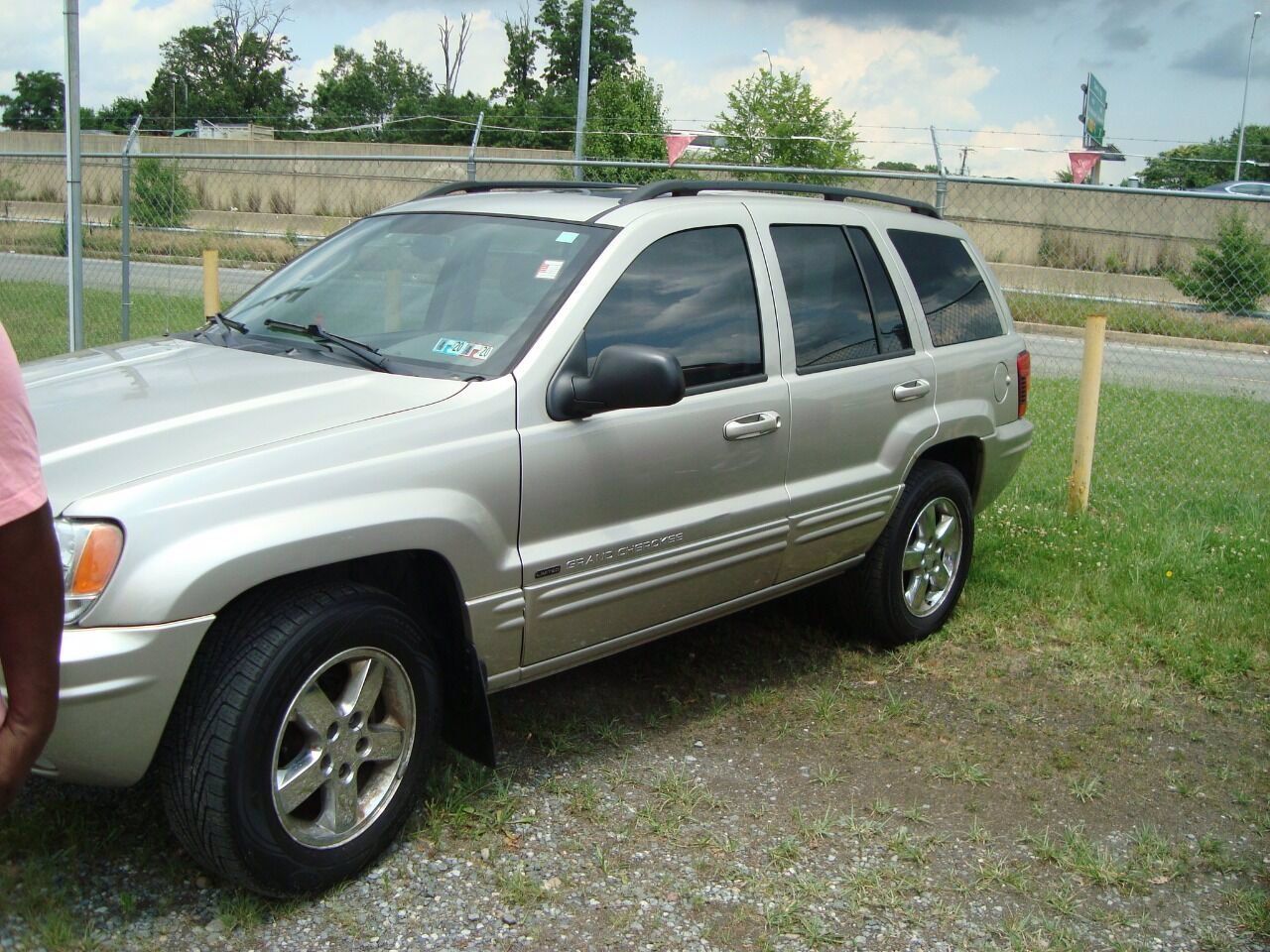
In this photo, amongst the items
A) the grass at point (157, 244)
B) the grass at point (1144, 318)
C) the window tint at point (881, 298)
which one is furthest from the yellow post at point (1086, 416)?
the grass at point (157, 244)

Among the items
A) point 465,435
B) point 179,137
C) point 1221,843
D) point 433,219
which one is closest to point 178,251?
point 433,219

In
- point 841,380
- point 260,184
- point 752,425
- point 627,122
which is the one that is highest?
point 627,122

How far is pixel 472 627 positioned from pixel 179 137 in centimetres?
3421

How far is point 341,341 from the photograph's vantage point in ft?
13.0

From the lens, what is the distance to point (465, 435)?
3496mm

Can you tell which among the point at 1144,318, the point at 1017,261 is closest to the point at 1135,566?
the point at 1144,318

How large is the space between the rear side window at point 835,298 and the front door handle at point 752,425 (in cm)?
29

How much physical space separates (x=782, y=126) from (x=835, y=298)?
19.4m

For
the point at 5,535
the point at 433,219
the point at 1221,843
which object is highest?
the point at 433,219

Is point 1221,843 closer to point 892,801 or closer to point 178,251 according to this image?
point 892,801

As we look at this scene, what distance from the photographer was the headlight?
2.80m

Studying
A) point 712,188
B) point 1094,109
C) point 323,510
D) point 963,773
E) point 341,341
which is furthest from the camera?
point 1094,109

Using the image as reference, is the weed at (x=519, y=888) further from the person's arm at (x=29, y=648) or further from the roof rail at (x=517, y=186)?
the roof rail at (x=517, y=186)

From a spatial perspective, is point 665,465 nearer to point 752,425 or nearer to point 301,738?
point 752,425
